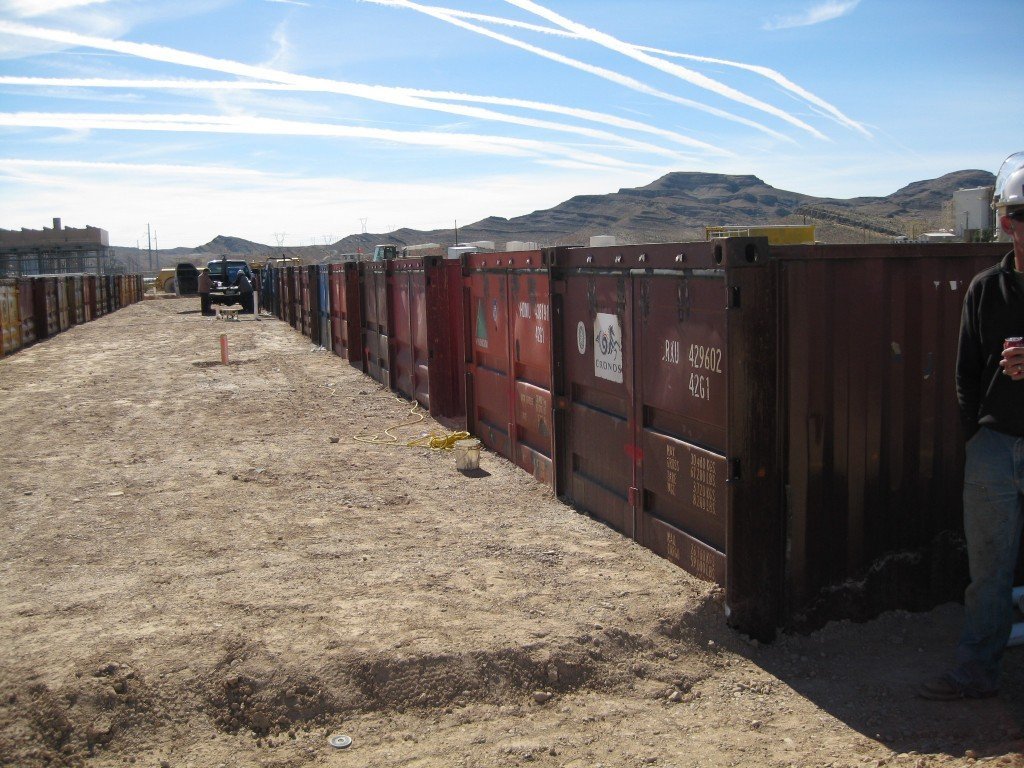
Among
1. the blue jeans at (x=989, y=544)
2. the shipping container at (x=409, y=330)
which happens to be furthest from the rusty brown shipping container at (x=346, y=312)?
the blue jeans at (x=989, y=544)

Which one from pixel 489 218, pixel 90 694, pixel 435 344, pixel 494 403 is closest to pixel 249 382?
pixel 435 344

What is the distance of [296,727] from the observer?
4.00 meters

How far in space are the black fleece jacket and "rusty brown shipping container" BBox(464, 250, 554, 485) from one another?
3.55 metres

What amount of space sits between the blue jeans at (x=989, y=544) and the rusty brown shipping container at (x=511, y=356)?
371 cm

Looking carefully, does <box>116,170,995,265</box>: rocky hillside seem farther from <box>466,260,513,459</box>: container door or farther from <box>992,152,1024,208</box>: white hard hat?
<box>992,152,1024,208</box>: white hard hat

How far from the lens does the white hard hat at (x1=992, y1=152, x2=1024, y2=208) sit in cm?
369

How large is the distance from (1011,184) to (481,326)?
615cm

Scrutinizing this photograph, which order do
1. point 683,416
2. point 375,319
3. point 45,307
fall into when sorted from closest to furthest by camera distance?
point 683,416 → point 375,319 → point 45,307

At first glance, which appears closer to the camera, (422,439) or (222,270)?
(422,439)

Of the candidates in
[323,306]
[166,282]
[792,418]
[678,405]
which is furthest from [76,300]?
[792,418]

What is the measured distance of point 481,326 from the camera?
941 centimetres

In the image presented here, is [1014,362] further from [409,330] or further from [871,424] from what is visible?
[409,330]

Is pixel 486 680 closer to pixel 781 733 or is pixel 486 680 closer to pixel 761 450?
pixel 781 733

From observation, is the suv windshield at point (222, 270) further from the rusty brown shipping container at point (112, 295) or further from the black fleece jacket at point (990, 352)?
the black fleece jacket at point (990, 352)
